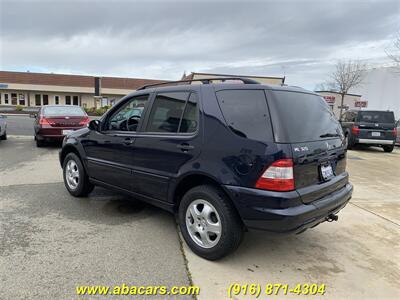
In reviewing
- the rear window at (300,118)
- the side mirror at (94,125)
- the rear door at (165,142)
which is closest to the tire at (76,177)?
the side mirror at (94,125)

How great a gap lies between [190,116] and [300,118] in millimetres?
1123

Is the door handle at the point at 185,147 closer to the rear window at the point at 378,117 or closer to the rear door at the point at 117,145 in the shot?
the rear door at the point at 117,145

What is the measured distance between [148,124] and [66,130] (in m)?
6.92

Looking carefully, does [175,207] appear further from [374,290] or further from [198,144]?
[374,290]

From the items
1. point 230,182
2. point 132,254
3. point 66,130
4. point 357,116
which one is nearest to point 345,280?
point 230,182

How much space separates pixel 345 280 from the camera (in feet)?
9.62

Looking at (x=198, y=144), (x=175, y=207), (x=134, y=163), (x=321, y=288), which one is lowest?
(x=321, y=288)

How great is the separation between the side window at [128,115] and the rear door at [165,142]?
0.77 feet

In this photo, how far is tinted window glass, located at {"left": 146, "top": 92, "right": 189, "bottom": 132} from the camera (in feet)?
11.4

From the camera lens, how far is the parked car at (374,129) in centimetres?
1235

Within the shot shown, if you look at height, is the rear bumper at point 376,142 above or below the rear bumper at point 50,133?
below

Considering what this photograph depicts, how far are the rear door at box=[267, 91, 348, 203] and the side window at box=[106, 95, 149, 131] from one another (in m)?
1.79

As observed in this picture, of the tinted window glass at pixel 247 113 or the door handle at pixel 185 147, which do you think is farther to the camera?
the door handle at pixel 185 147

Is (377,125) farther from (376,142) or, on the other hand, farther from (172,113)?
(172,113)
